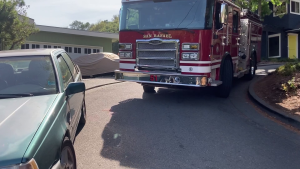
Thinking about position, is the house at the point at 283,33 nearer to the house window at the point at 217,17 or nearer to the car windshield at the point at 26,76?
the house window at the point at 217,17

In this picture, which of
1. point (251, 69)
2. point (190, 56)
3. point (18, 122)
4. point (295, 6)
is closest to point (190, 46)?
point (190, 56)

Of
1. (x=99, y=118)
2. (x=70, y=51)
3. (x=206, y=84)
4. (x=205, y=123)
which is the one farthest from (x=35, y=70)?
(x=70, y=51)

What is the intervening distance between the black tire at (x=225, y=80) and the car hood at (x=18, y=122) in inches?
236

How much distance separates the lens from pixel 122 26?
8.99 m

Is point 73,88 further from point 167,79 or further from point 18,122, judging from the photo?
point 167,79

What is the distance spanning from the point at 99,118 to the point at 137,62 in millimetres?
2052

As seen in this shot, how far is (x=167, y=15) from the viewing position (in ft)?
27.9

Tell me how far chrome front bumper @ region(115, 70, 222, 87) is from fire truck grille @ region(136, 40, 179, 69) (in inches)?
11.3

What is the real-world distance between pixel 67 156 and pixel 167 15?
211 inches

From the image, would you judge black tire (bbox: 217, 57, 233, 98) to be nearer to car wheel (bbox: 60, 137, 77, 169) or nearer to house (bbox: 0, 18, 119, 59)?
car wheel (bbox: 60, 137, 77, 169)

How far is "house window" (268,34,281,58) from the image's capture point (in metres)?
28.4

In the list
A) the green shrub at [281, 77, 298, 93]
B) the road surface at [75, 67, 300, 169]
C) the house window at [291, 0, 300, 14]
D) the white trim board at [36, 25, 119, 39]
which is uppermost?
the house window at [291, 0, 300, 14]

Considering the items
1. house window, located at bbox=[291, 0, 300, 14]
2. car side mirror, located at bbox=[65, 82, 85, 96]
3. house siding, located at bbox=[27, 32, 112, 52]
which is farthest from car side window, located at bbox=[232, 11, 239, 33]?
house window, located at bbox=[291, 0, 300, 14]

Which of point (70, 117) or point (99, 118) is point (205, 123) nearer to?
point (99, 118)
